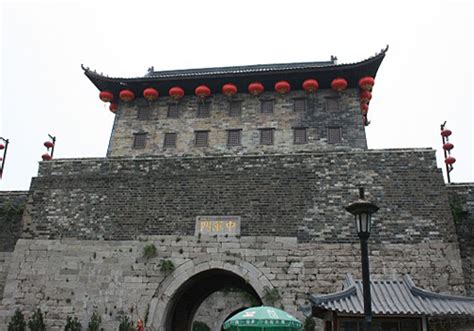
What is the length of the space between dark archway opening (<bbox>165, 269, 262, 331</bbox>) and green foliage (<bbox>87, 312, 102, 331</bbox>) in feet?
5.11

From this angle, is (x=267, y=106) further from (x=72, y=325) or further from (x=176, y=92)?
(x=72, y=325)

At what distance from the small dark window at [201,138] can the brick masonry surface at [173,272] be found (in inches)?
170

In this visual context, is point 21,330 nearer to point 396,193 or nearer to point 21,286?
point 21,286

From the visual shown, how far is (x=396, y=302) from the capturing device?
7.75m

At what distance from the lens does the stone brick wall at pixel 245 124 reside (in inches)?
544

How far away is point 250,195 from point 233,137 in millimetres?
3745

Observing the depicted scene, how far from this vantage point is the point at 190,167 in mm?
11617

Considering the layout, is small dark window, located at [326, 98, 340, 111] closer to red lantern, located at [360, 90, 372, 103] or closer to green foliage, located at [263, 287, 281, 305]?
red lantern, located at [360, 90, 372, 103]

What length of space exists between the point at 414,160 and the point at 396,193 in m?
0.99

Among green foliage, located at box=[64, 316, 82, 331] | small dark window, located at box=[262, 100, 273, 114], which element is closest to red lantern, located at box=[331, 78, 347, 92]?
small dark window, located at box=[262, 100, 273, 114]

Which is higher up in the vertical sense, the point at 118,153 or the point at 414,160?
the point at 118,153

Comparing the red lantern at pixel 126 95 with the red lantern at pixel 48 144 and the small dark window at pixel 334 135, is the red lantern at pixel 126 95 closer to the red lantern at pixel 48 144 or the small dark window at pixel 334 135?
the red lantern at pixel 48 144

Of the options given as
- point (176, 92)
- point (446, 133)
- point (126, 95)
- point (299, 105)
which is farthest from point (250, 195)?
point (126, 95)

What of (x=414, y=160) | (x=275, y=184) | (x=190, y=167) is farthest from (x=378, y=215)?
(x=190, y=167)
